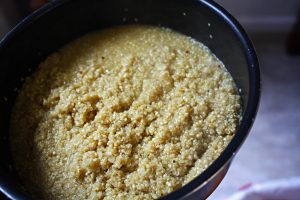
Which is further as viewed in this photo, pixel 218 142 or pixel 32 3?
pixel 32 3

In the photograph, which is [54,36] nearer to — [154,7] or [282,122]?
[154,7]

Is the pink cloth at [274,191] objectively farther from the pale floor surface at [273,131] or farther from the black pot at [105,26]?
the black pot at [105,26]

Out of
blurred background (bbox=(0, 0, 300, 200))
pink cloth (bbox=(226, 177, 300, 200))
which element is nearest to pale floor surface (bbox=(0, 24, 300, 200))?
blurred background (bbox=(0, 0, 300, 200))

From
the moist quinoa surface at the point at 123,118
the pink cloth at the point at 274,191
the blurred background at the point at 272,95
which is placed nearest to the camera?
the moist quinoa surface at the point at 123,118

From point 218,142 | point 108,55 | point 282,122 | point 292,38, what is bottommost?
point 282,122

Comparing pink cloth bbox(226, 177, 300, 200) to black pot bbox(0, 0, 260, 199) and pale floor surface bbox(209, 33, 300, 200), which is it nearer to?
pale floor surface bbox(209, 33, 300, 200)

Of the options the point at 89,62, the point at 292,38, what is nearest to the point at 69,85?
the point at 89,62

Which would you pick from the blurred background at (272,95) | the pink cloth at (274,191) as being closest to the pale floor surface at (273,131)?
the blurred background at (272,95)
